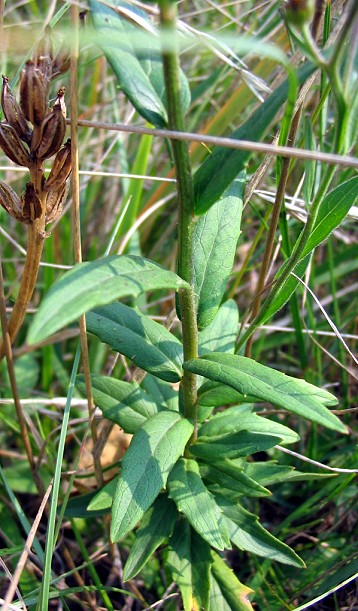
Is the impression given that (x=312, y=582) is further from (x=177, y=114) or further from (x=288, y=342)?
(x=177, y=114)

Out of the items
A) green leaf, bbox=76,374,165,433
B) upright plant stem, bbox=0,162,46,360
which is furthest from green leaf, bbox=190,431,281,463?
upright plant stem, bbox=0,162,46,360

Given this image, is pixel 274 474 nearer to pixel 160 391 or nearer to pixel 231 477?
pixel 231 477

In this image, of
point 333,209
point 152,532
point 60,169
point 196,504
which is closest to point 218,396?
point 196,504

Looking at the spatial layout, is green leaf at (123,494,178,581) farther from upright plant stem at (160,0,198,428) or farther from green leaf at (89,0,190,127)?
green leaf at (89,0,190,127)

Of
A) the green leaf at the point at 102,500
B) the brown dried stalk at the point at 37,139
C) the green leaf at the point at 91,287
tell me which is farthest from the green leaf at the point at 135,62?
the green leaf at the point at 102,500

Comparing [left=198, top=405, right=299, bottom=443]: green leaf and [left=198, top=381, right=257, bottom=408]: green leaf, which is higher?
[left=198, top=381, right=257, bottom=408]: green leaf

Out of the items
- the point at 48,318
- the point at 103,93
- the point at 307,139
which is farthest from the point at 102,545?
the point at 103,93
